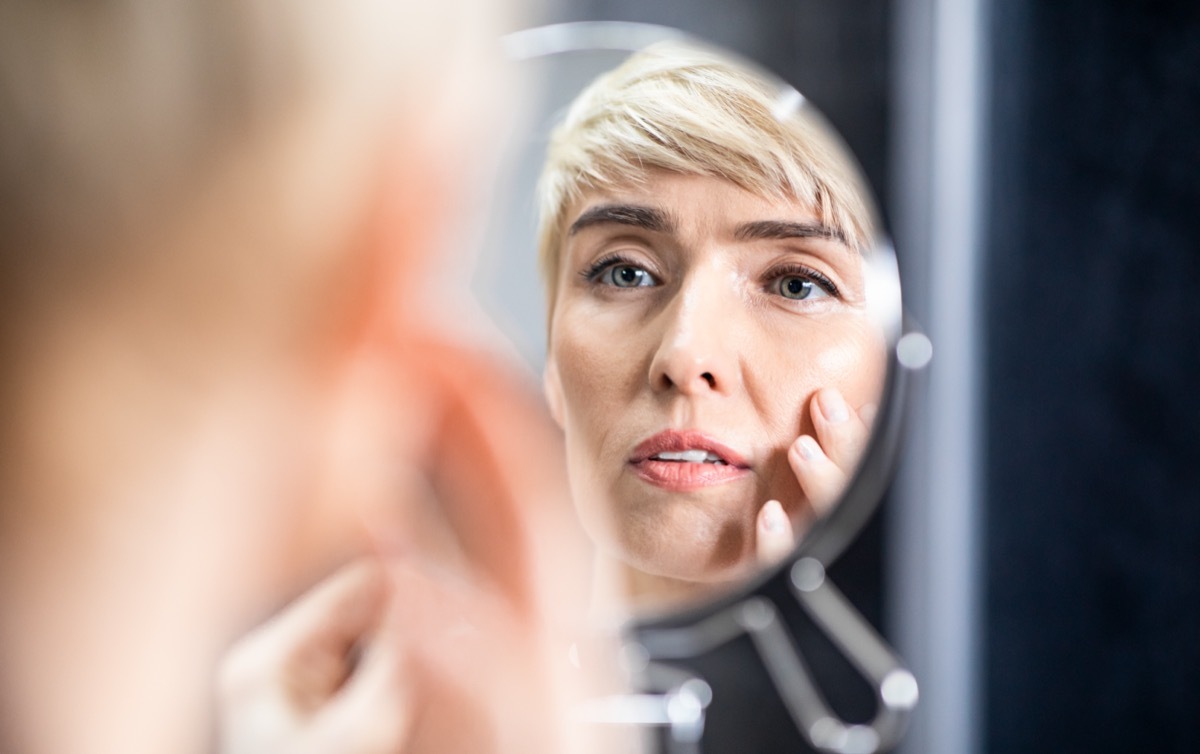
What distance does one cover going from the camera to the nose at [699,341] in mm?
421

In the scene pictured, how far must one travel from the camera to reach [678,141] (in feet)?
1.39

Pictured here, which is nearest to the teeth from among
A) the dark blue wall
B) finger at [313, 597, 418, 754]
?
finger at [313, 597, 418, 754]

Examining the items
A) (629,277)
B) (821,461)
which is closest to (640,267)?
(629,277)

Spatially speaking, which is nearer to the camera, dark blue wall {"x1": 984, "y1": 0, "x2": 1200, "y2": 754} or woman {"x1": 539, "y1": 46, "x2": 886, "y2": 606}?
woman {"x1": 539, "y1": 46, "x2": 886, "y2": 606}

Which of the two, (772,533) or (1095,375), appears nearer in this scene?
(772,533)

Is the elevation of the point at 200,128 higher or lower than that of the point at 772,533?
higher

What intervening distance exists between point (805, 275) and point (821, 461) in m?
0.08

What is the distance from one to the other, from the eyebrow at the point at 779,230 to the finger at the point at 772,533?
106 mm

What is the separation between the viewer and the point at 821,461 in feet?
1.45

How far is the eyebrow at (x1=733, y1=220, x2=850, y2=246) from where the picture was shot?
422 mm

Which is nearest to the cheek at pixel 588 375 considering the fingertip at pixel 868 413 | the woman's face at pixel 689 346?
the woman's face at pixel 689 346

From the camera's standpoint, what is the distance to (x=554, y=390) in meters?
0.43

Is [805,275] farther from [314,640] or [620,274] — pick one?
[314,640]

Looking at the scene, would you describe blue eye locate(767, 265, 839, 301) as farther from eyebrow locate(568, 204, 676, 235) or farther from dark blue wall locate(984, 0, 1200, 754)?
dark blue wall locate(984, 0, 1200, 754)
